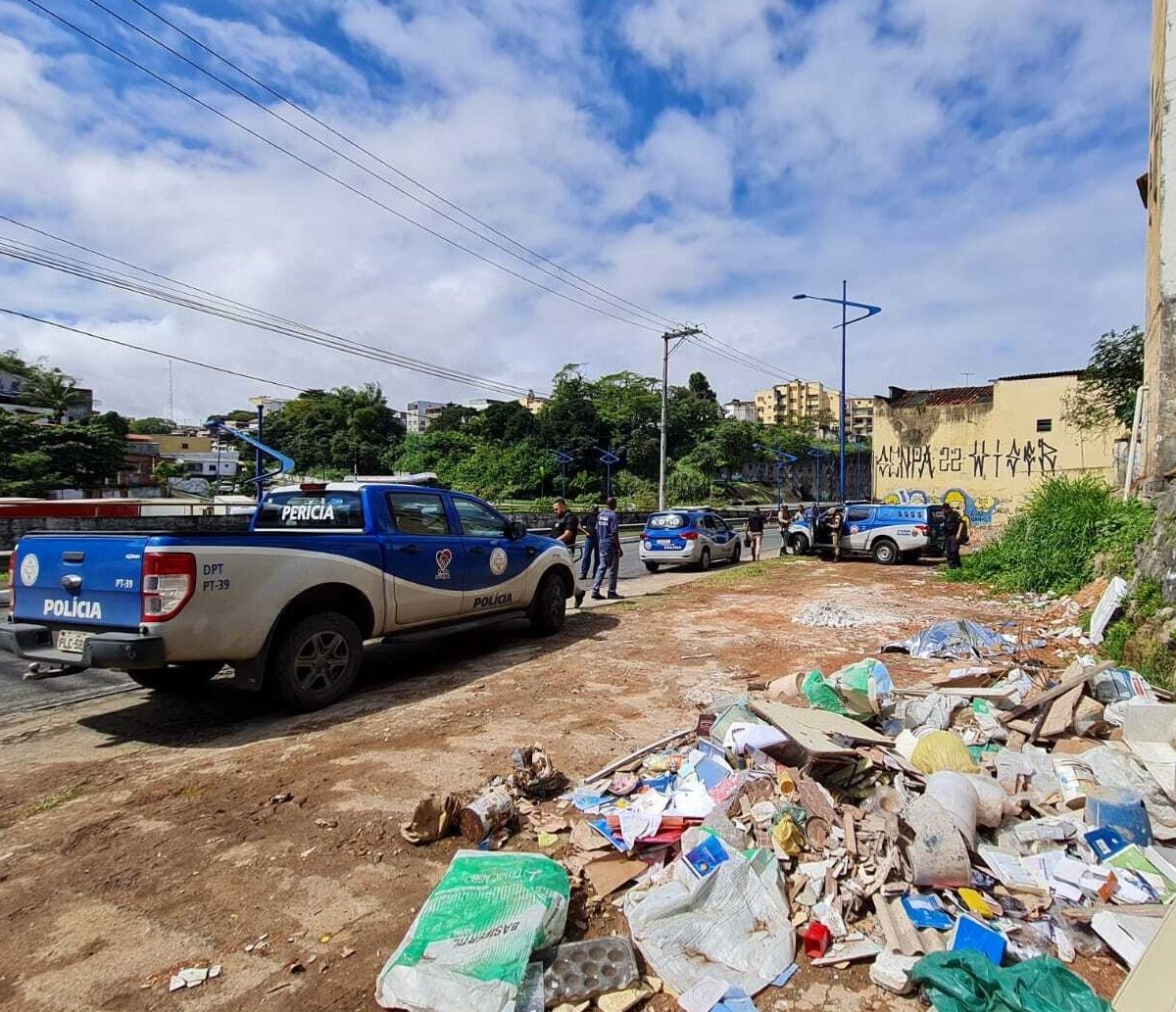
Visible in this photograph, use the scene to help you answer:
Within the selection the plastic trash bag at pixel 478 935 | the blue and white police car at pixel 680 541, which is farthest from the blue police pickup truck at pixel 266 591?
the blue and white police car at pixel 680 541

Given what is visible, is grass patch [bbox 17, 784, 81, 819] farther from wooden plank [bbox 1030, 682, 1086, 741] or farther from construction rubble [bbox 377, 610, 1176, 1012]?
wooden plank [bbox 1030, 682, 1086, 741]

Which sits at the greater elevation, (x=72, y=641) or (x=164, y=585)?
(x=164, y=585)

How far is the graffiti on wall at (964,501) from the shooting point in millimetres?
28797

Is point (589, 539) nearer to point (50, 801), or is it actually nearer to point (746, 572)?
point (746, 572)

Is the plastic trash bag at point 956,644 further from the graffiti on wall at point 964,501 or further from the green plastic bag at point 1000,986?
the graffiti on wall at point 964,501

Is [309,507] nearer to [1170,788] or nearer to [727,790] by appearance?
[727,790]

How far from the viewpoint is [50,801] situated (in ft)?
13.0

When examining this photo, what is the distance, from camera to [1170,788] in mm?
3650

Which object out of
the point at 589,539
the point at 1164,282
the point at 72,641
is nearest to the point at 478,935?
the point at 72,641

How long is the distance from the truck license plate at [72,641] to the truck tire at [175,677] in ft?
3.86

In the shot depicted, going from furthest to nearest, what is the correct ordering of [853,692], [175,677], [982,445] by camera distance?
[982,445], [175,677], [853,692]

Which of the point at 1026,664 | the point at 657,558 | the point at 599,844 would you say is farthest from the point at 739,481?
the point at 599,844

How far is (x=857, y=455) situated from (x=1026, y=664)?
7295 centimetres

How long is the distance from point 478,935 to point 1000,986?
5.74 ft
